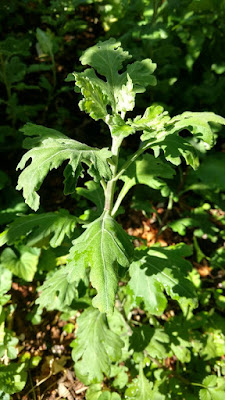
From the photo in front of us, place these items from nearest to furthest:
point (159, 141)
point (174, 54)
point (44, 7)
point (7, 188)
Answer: point (159, 141), point (7, 188), point (174, 54), point (44, 7)

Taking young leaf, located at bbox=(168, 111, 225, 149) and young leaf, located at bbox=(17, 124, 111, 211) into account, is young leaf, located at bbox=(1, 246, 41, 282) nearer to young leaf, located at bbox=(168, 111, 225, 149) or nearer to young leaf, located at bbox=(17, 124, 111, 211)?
young leaf, located at bbox=(17, 124, 111, 211)

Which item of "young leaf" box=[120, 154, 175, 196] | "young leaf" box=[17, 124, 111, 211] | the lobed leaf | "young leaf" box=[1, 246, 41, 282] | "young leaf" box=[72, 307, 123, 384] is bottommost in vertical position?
"young leaf" box=[72, 307, 123, 384]

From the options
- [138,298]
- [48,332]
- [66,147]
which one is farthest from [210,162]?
[48,332]

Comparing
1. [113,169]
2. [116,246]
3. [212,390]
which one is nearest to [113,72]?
[113,169]

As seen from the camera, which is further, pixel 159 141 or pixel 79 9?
pixel 79 9

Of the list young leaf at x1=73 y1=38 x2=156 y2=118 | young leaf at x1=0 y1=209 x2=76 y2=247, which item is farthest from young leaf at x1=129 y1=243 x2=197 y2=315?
young leaf at x1=73 y1=38 x2=156 y2=118

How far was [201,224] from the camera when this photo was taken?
109 inches

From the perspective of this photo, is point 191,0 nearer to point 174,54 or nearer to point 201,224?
point 174,54

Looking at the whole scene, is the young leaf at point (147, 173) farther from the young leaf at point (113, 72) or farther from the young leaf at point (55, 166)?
the young leaf at point (55, 166)

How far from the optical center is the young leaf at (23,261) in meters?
2.35

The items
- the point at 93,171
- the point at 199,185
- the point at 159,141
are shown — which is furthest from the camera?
the point at 199,185

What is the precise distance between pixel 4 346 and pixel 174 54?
3259 millimetres

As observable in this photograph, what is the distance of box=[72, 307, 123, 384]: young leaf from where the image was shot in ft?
6.09

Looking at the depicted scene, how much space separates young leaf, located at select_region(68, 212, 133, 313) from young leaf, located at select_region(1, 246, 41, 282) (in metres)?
1.08
